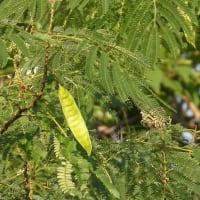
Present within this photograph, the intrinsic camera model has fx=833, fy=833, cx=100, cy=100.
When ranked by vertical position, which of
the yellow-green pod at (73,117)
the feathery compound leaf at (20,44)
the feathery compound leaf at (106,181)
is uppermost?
the feathery compound leaf at (20,44)

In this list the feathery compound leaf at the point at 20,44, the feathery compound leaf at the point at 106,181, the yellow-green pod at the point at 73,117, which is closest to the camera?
the yellow-green pod at the point at 73,117

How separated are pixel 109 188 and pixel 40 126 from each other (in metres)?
0.32

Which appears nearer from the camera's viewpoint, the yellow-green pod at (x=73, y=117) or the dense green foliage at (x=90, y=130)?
the yellow-green pod at (x=73, y=117)

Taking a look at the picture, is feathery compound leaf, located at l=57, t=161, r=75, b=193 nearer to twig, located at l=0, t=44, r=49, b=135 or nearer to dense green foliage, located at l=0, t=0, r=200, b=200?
dense green foliage, located at l=0, t=0, r=200, b=200

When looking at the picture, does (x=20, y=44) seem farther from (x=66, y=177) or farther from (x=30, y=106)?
(x=66, y=177)

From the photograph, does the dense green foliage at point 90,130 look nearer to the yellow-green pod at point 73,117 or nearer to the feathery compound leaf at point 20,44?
the feathery compound leaf at point 20,44

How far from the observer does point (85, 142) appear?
2.24 metres

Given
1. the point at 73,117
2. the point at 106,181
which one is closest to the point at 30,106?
the point at 73,117

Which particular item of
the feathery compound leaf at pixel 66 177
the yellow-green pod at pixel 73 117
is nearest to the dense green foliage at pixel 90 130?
the feathery compound leaf at pixel 66 177

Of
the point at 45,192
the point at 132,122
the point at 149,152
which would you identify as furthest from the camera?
the point at 132,122

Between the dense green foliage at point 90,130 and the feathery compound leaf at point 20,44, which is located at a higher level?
the feathery compound leaf at point 20,44

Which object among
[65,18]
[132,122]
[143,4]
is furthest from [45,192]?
[132,122]

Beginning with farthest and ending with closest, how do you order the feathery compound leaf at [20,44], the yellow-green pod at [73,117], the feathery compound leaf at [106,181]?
1. the feathery compound leaf at [20,44]
2. the feathery compound leaf at [106,181]
3. the yellow-green pod at [73,117]

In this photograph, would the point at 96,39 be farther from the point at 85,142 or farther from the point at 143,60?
the point at 85,142
